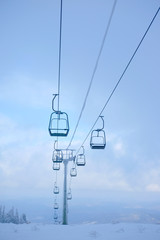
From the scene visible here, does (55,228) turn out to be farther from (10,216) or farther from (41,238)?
(10,216)

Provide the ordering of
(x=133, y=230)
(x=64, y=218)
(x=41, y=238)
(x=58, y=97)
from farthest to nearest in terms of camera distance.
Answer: (x=64, y=218) → (x=133, y=230) → (x=41, y=238) → (x=58, y=97)

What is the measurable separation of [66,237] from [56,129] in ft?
26.5

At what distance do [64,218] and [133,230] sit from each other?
30.8 feet

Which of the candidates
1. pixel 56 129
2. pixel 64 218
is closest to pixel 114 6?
pixel 56 129

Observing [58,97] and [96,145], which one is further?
[96,145]

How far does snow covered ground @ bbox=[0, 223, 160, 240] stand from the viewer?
13141 mm

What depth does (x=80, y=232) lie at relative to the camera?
1432cm

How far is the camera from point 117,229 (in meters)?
15.1

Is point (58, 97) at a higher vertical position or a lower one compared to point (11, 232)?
higher

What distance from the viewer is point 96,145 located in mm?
10555

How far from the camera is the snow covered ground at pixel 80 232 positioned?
517 inches

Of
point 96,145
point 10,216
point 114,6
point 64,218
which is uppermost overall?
point 114,6

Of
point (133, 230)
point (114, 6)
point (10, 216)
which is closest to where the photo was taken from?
point (114, 6)

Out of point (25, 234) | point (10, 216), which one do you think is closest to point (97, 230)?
point (25, 234)
